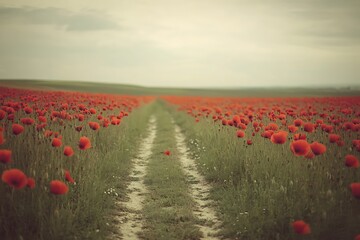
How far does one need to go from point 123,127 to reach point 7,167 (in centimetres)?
735

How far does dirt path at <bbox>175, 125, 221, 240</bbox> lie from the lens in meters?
4.99

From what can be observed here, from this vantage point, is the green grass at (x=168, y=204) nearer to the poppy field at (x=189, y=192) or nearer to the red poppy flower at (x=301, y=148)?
the poppy field at (x=189, y=192)

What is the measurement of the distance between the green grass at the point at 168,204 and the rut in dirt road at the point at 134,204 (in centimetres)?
14

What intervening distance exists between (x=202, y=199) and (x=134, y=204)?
1435 mm

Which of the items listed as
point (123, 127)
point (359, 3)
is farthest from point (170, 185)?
point (359, 3)

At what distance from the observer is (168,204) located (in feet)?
19.6

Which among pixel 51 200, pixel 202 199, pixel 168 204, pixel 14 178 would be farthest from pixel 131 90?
pixel 14 178

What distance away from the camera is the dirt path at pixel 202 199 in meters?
4.99

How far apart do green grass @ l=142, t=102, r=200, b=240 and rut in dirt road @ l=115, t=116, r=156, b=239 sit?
0.46 ft

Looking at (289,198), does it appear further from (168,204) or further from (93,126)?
(93,126)

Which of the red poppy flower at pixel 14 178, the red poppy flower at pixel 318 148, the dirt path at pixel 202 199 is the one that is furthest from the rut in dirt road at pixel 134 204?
the red poppy flower at pixel 318 148

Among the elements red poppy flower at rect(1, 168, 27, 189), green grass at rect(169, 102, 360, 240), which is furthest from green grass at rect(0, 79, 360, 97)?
red poppy flower at rect(1, 168, 27, 189)

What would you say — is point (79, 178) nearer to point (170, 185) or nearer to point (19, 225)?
point (19, 225)

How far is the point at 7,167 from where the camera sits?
4.54 meters
